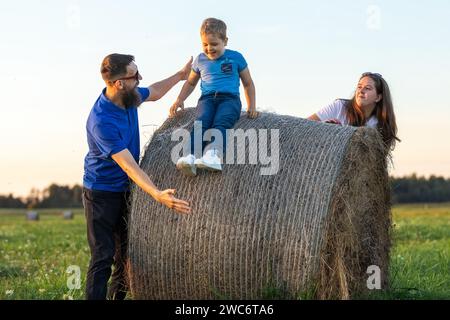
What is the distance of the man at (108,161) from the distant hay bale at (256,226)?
0.64ft

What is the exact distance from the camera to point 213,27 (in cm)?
681

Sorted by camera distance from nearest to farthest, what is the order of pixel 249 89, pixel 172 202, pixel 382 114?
pixel 172 202
pixel 249 89
pixel 382 114

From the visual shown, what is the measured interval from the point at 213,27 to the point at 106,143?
57.6 inches

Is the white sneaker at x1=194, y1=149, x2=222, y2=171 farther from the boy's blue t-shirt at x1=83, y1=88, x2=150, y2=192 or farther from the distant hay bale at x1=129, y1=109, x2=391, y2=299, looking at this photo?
the boy's blue t-shirt at x1=83, y1=88, x2=150, y2=192

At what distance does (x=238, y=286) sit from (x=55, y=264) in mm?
5920

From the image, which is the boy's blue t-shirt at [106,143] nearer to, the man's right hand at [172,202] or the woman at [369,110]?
the man's right hand at [172,202]

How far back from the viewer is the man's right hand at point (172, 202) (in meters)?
5.96

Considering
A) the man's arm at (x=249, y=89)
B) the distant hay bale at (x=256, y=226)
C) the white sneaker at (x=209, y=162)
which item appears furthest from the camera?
the man's arm at (x=249, y=89)

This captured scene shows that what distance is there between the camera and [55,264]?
1158cm

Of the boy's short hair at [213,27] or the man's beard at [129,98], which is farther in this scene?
the boy's short hair at [213,27]

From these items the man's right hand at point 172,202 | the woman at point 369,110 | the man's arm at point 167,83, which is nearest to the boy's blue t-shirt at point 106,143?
the man's right hand at point 172,202

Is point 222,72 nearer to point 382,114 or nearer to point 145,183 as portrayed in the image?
point 145,183

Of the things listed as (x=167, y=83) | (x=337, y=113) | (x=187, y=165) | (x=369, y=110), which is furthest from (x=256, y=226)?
(x=369, y=110)

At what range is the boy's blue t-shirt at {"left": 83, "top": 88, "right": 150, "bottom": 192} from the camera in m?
6.37
